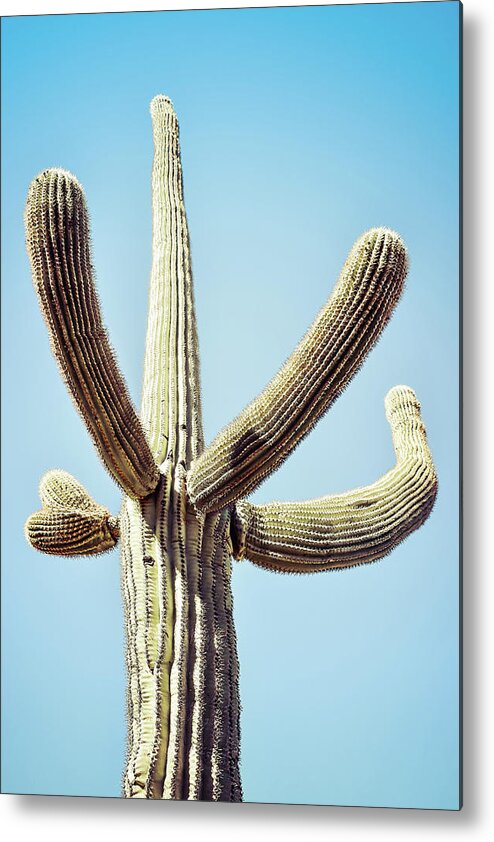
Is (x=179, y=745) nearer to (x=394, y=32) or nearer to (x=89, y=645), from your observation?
(x=89, y=645)

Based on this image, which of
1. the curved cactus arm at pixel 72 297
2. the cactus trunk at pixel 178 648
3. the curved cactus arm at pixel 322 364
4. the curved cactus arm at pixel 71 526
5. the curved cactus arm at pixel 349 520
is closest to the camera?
the curved cactus arm at pixel 72 297

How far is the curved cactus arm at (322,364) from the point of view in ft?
10.5

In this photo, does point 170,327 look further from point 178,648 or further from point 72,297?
point 178,648

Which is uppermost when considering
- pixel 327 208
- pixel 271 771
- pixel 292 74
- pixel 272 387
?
pixel 292 74

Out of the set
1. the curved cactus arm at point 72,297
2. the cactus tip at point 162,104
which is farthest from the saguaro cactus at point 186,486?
the cactus tip at point 162,104

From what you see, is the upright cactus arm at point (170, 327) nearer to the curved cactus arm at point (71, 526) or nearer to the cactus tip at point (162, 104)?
the cactus tip at point (162, 104)

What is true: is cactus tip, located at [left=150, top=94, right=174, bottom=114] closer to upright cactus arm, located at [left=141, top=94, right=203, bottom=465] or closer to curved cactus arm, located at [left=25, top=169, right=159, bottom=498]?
upright cactus arm, located at [left=141, top=94, right=203, bottom=465]

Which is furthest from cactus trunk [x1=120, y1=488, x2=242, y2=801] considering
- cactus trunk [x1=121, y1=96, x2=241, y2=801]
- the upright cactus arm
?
the upright cactus arm

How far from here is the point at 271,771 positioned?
3.75 metres

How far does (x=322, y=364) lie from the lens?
322 centimetres

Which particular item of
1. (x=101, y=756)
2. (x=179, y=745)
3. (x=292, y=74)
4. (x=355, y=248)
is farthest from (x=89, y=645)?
(x=292, y=74)

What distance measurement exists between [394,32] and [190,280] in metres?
0.91

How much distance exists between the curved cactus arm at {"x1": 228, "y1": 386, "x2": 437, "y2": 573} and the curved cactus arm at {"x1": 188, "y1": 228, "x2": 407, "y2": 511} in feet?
0.94

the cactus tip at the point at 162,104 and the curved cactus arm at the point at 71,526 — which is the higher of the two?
the cactus tip at the point at 162,104
